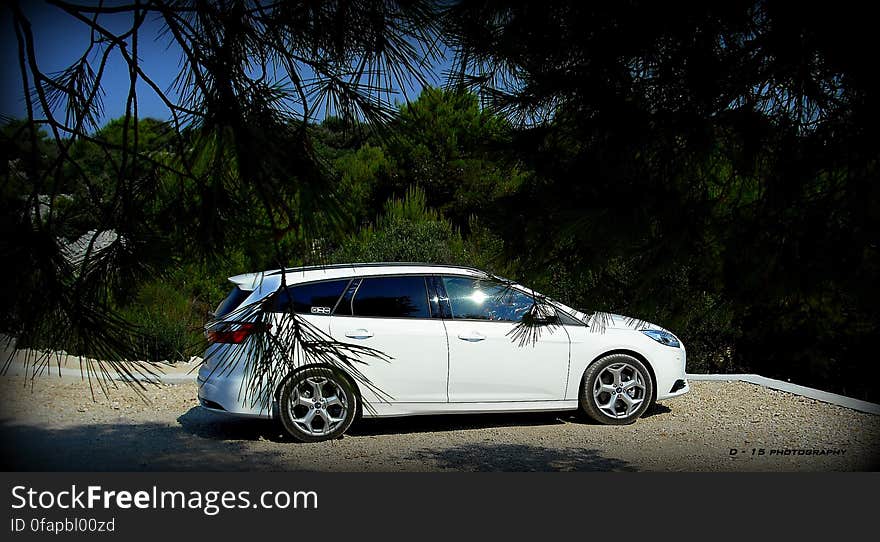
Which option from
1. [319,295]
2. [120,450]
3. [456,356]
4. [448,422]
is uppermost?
[319,295]

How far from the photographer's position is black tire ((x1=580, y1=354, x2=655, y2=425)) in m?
4.66

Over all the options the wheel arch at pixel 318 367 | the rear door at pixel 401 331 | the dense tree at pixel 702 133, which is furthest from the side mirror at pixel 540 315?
the rear door at pixel 401 331

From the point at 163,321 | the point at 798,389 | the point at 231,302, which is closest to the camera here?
the point at 163,321

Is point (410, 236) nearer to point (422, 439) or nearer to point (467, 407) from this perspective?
point (467, 407)

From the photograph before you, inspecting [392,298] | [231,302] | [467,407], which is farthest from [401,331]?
[231,302]

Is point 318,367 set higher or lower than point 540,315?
lower

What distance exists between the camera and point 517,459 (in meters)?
4.38

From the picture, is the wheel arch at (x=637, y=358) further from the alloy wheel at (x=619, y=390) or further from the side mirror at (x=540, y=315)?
the side mirror at (x=540, y=315)

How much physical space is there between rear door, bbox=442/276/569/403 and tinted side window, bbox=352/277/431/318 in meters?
0.16

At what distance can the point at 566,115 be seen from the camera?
213cm

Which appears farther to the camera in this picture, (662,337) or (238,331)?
(662,337)

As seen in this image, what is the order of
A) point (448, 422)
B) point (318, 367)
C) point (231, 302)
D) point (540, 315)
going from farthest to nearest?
point (448, 422) < point (231, 302) < point (540, 315) < point (318, 367)

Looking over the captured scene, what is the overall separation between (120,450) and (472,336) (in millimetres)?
2136

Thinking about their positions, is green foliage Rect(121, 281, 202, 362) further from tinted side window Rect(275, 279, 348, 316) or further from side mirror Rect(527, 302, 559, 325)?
side mirror Rect(527, 302, 559, 325)
